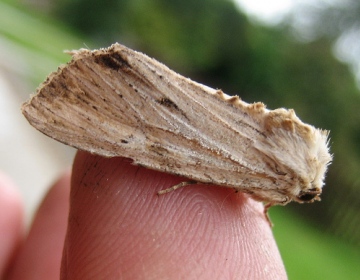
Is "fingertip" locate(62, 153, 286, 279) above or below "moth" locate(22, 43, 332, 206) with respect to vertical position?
below

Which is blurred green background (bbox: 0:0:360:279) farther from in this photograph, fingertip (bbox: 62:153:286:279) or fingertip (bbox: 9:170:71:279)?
fingertip (bbox: 62:153:286:279)

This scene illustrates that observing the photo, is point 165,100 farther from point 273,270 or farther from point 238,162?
A: point 273,270

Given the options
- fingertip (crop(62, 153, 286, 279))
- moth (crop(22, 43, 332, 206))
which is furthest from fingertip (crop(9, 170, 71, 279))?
moth (crop(22, 43, 332, 206))

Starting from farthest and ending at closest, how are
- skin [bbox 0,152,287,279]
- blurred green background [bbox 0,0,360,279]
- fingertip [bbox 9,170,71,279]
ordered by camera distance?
blurred green background [bbox 0,0,360,279] < fingertip [bbox 9,170,71,279] < skin [bbox 0,152,287,279]

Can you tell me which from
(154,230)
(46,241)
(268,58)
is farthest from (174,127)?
(268,58)

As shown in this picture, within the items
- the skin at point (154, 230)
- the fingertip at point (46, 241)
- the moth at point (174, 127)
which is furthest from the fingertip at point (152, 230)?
the fingertip at point (46, 241)

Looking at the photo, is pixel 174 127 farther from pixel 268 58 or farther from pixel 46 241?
pixel 268 58
